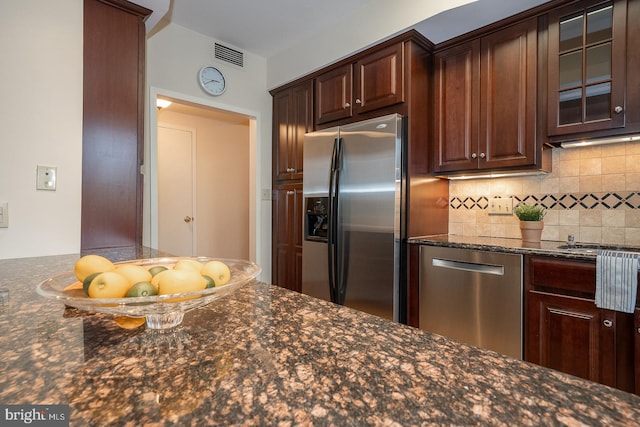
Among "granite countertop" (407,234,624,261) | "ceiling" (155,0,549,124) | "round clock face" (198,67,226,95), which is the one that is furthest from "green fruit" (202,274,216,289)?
"round clock face" (198,67,226,95)

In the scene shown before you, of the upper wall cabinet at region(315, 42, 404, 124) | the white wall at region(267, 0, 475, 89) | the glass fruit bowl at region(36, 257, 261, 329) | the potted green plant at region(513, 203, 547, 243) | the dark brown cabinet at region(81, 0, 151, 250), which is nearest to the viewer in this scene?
the glass fruit bowl at region(36, 257, 261, 329)

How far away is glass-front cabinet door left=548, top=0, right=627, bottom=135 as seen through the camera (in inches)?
68.1

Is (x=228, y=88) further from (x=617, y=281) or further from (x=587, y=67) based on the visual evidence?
(x=617, y=281)

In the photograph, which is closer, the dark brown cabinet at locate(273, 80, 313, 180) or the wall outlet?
the wall outlet

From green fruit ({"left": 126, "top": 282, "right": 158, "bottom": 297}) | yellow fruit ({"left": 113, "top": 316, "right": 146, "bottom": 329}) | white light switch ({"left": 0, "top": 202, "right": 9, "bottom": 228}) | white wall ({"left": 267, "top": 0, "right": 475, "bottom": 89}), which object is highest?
white wall ({"left": 267, "top": 0, "right": 475, "bottom": 89})

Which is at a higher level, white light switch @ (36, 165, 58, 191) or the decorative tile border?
white light switch @ (36, 165, 58, 191)

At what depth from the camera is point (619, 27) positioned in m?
1.72

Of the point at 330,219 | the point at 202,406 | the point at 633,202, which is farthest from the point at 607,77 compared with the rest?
the point at 202,406

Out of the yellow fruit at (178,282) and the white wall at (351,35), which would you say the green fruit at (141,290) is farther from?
the white wall at (351,35)

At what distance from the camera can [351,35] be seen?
2.52m

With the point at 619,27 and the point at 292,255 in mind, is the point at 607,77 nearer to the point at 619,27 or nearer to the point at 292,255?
the point at 619,27

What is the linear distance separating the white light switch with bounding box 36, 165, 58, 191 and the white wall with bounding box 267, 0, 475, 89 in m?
2.03

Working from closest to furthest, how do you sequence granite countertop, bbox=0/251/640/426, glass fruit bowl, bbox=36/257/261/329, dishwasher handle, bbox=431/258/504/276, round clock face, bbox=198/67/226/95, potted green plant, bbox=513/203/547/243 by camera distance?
1. granite countertop, bbox=0/251/640/426
2. glass fruit bowl, bbox=36/257/261/329
3. dishwasher handle, bbox=431/258/504/276
4. potted green plant, bbox=513/203/547/243
5. round clock face, bbox=198/67/226/95

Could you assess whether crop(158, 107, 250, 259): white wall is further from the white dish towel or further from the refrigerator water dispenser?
the white dish towel
